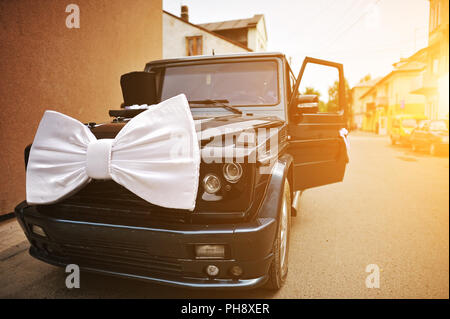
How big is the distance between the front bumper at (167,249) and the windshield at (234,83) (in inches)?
65.7

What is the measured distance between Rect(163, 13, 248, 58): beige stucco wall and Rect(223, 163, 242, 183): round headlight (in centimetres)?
2100

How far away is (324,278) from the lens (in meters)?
2.88

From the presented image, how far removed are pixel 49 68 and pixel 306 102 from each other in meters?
4.03

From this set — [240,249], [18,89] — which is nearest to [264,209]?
[240,249]

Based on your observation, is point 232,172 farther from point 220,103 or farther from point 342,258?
point 342,258

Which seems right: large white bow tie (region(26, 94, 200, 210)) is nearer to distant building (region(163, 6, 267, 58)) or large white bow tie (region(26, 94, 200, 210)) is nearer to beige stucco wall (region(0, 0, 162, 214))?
beige stucco wall (region(0, 0, 162, 214))

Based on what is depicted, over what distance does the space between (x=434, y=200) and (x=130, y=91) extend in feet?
18.7

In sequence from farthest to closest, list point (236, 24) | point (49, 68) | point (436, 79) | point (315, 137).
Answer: point (236, 24), point (436, 79), point (49, 68), point (315, 137)

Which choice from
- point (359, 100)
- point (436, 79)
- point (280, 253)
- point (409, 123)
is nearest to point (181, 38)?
point (409, 123)

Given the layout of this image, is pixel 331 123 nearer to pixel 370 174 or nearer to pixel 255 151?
pixel 255 151

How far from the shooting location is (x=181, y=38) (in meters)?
22.1

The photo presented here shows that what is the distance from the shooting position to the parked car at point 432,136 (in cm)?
1383

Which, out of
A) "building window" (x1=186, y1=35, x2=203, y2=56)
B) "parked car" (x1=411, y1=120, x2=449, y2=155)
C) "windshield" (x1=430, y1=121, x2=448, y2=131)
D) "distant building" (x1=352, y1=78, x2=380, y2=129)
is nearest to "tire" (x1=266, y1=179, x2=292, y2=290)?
"parked car" (x1=411, y1=120, x2=449, y2=155)

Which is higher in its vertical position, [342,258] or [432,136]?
[432,136]
